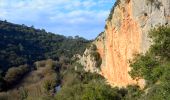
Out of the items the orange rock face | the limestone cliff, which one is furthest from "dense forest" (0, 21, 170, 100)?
the limestone cliff

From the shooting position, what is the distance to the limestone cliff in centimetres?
3541

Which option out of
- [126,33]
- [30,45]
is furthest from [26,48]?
[126,33]

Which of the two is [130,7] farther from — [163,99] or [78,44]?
[78,44]

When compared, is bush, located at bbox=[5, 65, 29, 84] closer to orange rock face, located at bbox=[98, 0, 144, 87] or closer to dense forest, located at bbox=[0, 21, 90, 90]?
dense forest, located at bbox=[0, 21, 90, 90]

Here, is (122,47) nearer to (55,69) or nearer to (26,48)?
(55,69)

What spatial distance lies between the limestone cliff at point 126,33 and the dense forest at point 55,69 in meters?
1.87

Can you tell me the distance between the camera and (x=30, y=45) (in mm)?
99438

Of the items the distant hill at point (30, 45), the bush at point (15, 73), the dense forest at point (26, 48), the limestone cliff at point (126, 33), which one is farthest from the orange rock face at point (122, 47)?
the distant hill at point (30, 45)

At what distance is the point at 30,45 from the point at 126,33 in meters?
57.0

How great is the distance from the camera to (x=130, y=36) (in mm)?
43094

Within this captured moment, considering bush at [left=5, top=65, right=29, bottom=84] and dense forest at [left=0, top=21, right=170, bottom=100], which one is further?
bush at [left=5, top=65, right=29, bottom=84]

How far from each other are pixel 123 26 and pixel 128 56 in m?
2.75

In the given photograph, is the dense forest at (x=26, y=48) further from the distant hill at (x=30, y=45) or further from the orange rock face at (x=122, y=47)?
the orange rock face at (x=122, y=47)

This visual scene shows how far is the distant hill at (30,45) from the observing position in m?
85.8
